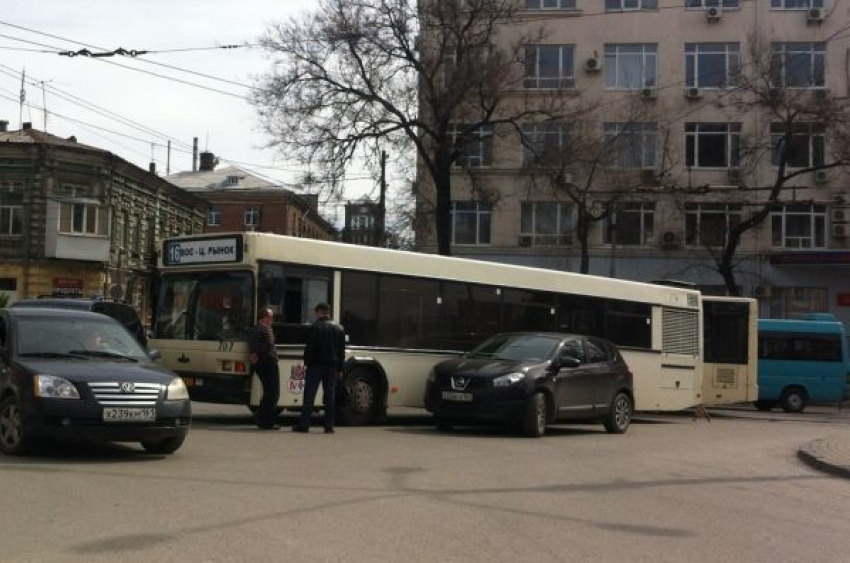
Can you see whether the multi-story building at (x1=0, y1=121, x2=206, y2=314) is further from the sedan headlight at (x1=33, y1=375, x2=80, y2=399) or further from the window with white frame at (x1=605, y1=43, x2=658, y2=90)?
the sedan headlight at (x1=33, y1=375, x2=80, y2=399)

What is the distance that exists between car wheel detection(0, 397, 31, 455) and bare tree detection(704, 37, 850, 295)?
92.1 ft

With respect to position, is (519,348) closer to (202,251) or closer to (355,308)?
(355,308)

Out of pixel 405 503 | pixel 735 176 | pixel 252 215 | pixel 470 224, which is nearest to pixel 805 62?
pixel 735 176

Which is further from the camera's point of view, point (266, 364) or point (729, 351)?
point (729, 351)

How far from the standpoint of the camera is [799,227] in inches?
1649

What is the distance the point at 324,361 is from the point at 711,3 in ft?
118

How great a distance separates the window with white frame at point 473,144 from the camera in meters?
33.1

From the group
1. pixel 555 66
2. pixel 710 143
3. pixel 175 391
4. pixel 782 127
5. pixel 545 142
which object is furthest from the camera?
pixel 555 66

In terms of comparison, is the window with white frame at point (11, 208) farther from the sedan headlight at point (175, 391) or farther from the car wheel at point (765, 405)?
the sedan headlight at point (175, 391)

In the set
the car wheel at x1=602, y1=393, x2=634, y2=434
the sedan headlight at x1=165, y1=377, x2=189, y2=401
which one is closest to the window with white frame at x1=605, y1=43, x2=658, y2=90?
the car wheel at x1=602, y1=393, x2=634, y2=434

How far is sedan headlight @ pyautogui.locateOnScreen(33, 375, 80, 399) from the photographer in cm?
913

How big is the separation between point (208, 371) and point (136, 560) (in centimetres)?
849

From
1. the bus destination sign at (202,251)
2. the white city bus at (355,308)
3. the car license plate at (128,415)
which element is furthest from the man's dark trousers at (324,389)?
the car license plate at (128,415)

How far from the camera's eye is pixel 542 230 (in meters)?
42.9
